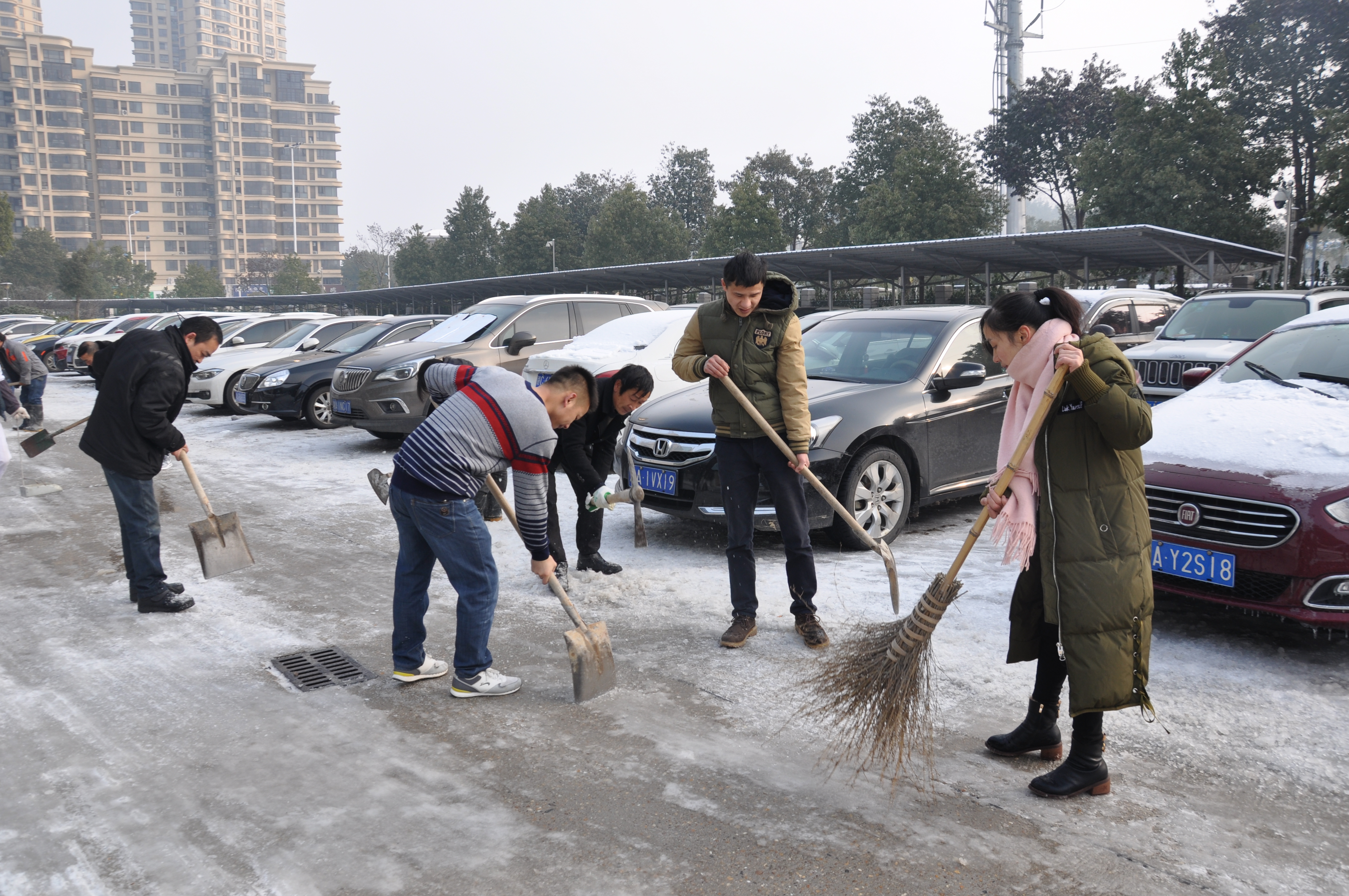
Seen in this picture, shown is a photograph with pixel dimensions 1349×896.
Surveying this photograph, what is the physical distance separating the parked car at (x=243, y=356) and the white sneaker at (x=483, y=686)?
11030mm

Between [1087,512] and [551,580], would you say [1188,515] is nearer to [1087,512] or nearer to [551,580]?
[1087,512]

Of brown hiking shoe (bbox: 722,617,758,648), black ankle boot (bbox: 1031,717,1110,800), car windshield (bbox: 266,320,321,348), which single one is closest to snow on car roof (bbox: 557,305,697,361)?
brown hiking shoe (bbox: 722,617,758,648)

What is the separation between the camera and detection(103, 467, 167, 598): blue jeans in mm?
5426

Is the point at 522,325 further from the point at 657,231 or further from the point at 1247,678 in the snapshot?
the point at 657,231

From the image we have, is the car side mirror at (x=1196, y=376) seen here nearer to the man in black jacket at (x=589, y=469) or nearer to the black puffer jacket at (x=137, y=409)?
the man in black jacket at (x=589, y=469)

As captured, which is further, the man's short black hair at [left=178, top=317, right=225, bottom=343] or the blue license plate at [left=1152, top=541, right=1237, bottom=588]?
the man's short black hair at [left=178, top=317, right=225, bottom=343]

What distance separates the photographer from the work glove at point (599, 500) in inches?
211

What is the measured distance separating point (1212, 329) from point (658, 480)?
23.9 feet

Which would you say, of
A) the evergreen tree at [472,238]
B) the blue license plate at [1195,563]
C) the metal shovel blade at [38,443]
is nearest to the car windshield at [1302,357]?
the blue license plate at [1195,563]

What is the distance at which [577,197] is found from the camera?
79.4 metres

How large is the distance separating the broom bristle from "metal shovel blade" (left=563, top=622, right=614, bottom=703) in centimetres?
97

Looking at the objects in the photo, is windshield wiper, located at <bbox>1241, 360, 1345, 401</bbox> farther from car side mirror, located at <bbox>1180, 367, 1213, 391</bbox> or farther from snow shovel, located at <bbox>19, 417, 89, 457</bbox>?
snow shovel, located at <bbox>19, 417, 89, 457</bbox>

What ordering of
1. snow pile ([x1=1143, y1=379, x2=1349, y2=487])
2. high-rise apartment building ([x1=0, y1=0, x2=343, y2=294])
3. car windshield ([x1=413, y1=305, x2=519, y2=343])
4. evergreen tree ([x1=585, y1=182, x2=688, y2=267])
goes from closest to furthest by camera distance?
A: snow pile ([x1=1143, y1=379, x2=1349, y2=487]), car windshield ([x1=413, y1=305, x2=519, y2=343]), evergreen tree ([x1=585, y1=182, x2=688, y2=267]), high-rise apartment building ([x1=0, y1=0, x2=343, y2=294])

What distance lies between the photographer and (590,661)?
13.5 feet
